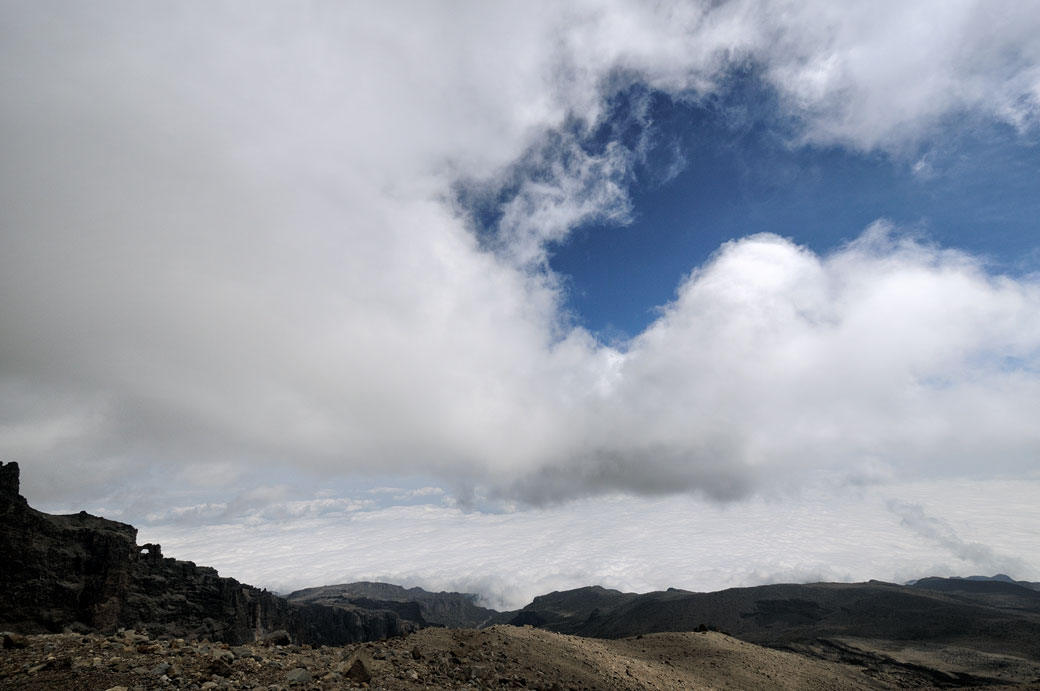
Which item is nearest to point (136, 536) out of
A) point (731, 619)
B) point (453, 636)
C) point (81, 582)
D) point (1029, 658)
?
point (81, 582)

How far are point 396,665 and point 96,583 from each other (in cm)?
7602

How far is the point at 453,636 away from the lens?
2852 centimetres

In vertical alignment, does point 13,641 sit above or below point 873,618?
above

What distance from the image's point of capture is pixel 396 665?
67.7ft

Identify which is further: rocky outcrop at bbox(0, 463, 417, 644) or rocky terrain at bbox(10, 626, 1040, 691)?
rocky outcrop at bbox(0, 463, 417, 644)

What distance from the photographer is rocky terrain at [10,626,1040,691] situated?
14.3 metres

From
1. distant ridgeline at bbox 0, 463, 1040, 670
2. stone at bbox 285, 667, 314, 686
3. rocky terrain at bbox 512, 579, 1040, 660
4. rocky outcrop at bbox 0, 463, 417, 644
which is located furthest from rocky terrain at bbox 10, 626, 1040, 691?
rocky terrain at bbox 512, 579, 1040, 660

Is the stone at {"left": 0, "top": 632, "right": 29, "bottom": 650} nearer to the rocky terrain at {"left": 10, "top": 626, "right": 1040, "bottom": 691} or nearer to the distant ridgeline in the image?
the rocky terrain at {"left": 10, "top": 626, "right": 1040, "bottom": 691}

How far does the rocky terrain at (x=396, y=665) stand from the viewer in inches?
562

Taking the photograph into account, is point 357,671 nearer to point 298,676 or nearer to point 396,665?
point 298,676

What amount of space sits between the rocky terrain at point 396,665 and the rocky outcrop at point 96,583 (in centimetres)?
3768

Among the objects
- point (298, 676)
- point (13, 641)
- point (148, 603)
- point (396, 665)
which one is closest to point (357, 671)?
point (298, 676)

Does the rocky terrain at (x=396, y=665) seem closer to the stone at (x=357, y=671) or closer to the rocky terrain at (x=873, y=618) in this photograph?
the stone at (x=357, y=671)

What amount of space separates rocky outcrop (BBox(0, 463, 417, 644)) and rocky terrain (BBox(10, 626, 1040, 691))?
37.7 m
